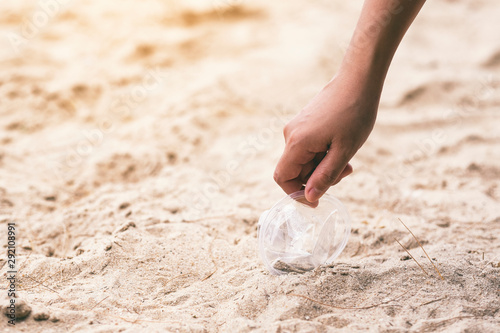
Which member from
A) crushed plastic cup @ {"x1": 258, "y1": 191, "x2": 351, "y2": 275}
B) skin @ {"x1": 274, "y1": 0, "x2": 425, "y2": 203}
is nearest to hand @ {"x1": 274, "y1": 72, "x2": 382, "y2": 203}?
skin @ {"x1": 274, "y1": 0, "x2": 425, "y2": 203}

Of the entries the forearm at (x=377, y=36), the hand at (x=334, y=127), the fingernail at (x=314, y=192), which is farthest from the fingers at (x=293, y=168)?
the forearm at (x=377, y=36)

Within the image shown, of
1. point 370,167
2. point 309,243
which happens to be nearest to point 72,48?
point 370,167

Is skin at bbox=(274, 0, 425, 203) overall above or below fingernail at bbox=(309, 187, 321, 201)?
above

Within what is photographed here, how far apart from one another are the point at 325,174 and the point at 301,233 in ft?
1.39

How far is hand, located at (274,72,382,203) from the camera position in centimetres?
138

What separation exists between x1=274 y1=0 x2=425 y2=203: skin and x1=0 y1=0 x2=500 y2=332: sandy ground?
486mm

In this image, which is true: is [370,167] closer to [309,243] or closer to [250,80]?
[309,243]

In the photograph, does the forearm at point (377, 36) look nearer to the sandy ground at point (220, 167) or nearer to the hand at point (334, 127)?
the hand at point (334, 127)

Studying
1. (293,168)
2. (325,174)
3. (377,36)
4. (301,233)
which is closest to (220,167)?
(301,233)

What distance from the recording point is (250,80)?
3.54m

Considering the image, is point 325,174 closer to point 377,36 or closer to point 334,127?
point 334,127

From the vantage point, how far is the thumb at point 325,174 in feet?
4.54

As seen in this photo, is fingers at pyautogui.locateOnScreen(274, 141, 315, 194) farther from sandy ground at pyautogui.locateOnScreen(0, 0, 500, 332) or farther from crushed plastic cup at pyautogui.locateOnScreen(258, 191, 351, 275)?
sandy ground at pyautogui.locateOnScreen(0, 0, 500, 332)

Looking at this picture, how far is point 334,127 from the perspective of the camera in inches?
54.0
